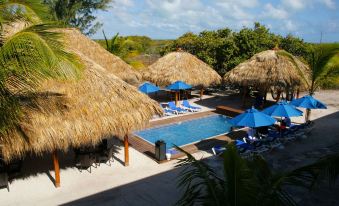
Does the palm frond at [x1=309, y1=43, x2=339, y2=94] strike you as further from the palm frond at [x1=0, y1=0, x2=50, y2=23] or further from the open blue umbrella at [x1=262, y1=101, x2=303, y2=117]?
the palm frond at [x1=0, y1=0, x2=50, y2=23]

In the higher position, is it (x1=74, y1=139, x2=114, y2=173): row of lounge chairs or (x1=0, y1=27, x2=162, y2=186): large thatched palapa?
(x1=0, y1=27, x2=162, y2=186): large thatched palapa

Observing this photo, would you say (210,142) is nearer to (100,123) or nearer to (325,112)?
(100,123)

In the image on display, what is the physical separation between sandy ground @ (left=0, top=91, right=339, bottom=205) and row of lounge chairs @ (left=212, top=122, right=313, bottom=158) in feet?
0.94

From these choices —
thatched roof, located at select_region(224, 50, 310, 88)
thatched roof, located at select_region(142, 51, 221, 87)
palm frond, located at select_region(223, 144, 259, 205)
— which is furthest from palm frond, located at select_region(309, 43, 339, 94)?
palm frond, located at select_region(223, 144, 259, 205)

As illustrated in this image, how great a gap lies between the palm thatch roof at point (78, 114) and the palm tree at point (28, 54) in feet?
4.22

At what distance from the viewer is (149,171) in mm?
9531

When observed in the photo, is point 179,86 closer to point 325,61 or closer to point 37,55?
point 325,61

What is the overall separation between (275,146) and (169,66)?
10731 millimetres

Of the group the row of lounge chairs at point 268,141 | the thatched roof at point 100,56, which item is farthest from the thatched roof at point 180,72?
the row of lounge chairs at point 268,141

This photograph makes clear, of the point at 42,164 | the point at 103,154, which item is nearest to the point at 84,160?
the point at 103,154

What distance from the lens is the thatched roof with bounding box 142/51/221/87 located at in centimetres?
1965

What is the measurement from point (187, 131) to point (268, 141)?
4.69m

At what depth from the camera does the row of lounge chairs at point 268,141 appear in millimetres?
10508

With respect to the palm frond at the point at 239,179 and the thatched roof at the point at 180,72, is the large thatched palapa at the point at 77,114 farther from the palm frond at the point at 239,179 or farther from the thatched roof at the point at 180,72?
the thatched roof at the point at 180,72
